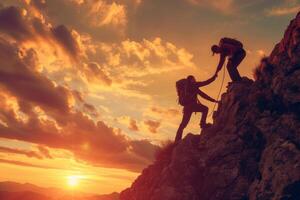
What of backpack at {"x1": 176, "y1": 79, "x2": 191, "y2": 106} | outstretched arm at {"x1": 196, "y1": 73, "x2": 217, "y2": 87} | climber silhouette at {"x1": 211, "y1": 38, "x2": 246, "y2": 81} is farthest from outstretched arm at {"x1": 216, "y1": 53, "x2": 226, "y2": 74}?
backpack at {"x1": 176, "y1": 79, "x2": 191, "y2": 106}

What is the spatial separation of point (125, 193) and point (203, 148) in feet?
26.7

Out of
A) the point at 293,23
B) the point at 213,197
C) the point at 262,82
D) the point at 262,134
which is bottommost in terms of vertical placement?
the point at 213,197

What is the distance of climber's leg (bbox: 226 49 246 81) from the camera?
2891 centimetres

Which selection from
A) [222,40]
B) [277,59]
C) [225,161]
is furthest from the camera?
[222,40]

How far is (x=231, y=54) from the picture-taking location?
2895 centimetres

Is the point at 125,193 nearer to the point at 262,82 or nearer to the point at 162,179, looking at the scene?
the point at 162,179

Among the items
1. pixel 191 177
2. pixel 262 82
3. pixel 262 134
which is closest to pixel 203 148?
pixel 191 177

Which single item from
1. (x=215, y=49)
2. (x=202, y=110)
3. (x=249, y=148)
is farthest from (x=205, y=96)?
(x=249, y=148)

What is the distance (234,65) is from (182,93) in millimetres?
4508

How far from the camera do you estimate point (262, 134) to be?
80.9 ft

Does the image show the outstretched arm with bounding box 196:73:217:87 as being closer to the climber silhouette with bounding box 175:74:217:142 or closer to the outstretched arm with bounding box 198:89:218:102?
the climber silhouette with bounding box 175:74:217:142

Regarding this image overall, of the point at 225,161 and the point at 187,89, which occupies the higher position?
the point at 187,89

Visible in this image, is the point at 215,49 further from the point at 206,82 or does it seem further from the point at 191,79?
the point at 191,79

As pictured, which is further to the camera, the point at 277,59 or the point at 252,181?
the point at 277,59
